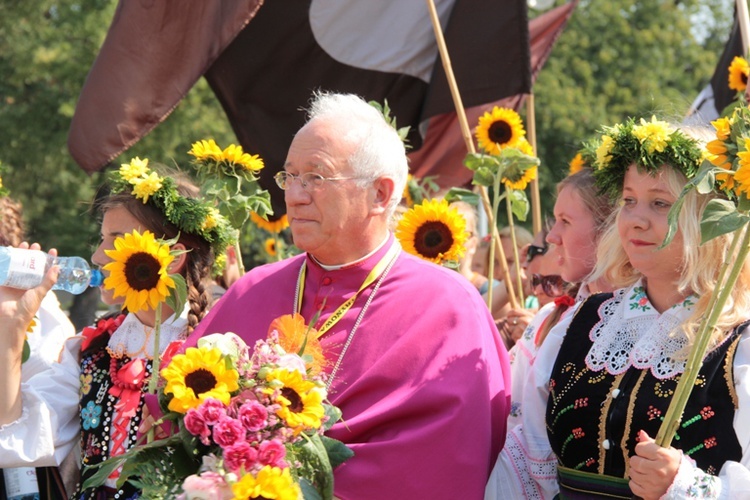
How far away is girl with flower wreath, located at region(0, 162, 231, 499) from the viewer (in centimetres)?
384

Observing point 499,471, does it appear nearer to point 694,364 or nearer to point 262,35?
point 694,364

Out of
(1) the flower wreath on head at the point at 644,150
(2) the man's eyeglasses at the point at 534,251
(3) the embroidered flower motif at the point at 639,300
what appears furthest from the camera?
(2) the man's eyeglasses at the point at 534,251

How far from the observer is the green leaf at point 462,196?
16.8 feet

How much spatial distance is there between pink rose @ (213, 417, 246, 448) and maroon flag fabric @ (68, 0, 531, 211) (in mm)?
3297

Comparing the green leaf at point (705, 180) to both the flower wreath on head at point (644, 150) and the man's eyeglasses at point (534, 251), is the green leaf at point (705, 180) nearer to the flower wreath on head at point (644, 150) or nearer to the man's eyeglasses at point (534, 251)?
the flower wreath on head at point (644, 150)

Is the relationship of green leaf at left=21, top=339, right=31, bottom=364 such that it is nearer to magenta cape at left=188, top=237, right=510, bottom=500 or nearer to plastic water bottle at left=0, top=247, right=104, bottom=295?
plastic water bottle at left=0, top=247, right=104, bottom=295

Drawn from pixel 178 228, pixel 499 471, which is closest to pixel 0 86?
pixel 178 228

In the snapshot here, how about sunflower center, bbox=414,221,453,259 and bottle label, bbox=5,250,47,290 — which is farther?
sunflower center, bbox=414,221,453,259

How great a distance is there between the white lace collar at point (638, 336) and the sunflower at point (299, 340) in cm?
83

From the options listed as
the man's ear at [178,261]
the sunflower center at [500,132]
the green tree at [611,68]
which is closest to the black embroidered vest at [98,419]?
the man's ear at [178,261]

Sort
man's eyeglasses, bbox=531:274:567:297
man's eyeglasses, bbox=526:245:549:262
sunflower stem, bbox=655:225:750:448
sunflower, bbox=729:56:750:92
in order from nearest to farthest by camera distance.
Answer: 1. sunflower stem, bbox=655:225:750:448
2. man's eyeglasses, bbox=531:274:567:297
3. man's eyeglasses, bbox=526:245:549:262
4. sunflower, bbox=729:56:750:92

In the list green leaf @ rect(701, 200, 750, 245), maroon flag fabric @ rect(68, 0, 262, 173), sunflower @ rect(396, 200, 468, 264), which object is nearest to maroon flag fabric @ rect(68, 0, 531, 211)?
maroon flag fabric @ rect(68, 0, 262, 173)

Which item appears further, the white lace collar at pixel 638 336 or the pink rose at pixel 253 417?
the white lace collar at pixel 638 336

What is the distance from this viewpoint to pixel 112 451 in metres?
3.96
